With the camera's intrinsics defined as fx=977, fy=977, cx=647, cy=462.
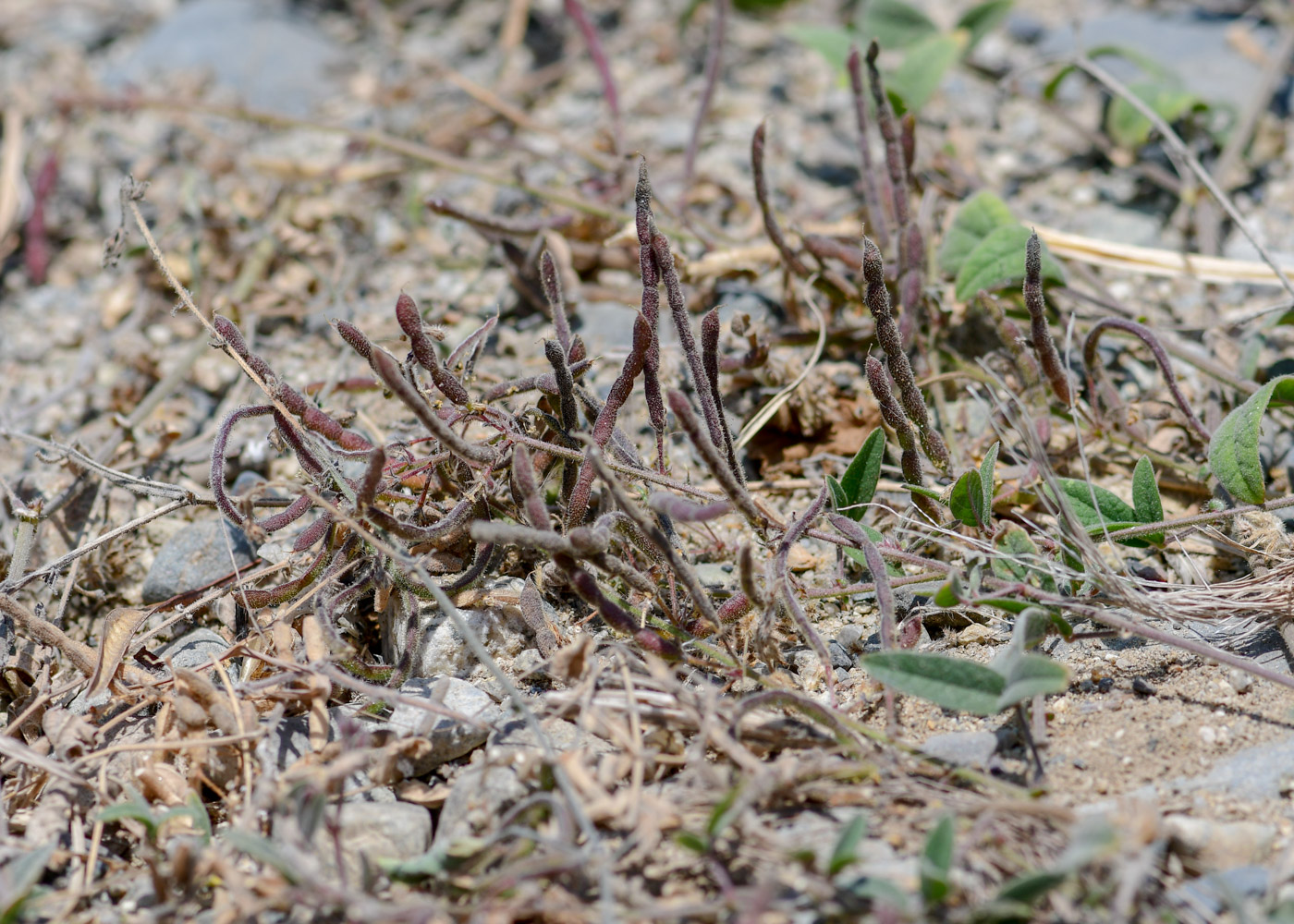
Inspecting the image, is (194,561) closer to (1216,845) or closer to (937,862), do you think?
(937,862)

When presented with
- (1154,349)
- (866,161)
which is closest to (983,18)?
(866,161)

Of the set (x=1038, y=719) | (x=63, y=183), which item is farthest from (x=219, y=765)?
(x=63, y=183)

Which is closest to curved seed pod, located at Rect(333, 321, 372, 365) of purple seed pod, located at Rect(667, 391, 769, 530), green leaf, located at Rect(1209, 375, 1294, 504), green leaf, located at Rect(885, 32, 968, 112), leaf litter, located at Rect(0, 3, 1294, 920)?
leaf litter, located at Rect(0, 3, 1294, 920)

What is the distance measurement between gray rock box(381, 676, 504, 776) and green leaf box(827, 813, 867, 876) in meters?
0.57

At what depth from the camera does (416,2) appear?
389 cm

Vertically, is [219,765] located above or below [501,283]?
below

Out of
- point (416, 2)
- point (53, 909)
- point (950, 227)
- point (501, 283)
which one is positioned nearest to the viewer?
point (53, 909)

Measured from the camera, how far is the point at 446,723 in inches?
60.2

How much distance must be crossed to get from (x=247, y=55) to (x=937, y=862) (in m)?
3.77

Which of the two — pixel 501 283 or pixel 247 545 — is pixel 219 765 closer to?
pixel 247 545

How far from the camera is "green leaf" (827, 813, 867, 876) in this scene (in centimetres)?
116

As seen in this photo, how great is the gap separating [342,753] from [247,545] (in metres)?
0.70

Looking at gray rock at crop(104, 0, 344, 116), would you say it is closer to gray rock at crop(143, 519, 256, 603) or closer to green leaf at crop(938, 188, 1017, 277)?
gray rock at crop(143, 519, 256, 603)

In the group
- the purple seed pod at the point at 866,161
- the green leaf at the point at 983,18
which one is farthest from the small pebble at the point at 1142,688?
the green leaf at the point at 983,18
